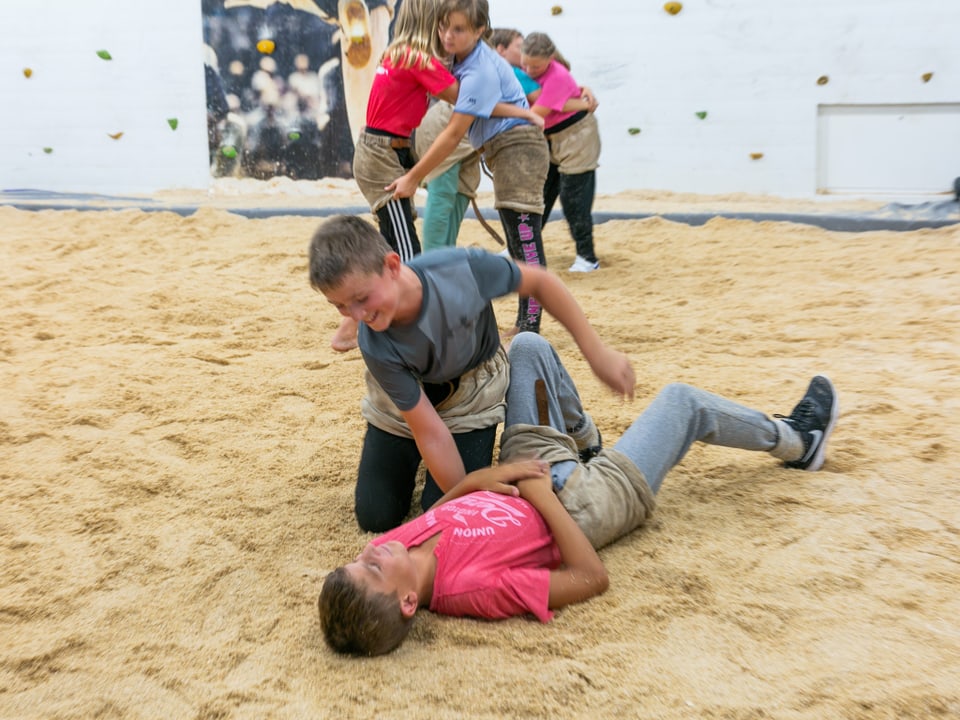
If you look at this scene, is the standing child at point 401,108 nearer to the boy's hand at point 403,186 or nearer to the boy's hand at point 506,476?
the boy's hand at point 403,186

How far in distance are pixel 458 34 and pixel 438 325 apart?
1782 millimetres

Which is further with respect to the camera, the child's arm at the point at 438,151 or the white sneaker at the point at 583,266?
the white sneaker at the point at 583,266

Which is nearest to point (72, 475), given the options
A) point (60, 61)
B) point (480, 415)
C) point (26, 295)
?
point (480, 415)

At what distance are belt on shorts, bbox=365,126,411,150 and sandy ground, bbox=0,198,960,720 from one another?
943 mm

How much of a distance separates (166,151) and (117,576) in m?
7.39

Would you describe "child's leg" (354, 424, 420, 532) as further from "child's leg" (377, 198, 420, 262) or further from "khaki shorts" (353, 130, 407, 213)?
"khaki shorts" (353, 130, 407, 213)

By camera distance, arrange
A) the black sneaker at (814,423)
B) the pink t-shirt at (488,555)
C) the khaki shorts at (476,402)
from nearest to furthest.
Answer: the pink t-shirt at (488,555), the khaki shorts at (476,402), the black sneaker at (814,423)

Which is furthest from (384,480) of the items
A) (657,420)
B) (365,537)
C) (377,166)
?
(377,166)

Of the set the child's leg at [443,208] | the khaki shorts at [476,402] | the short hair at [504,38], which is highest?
the short hair at [504,38]

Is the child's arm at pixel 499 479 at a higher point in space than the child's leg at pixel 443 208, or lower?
lower

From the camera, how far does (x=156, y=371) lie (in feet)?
12.3

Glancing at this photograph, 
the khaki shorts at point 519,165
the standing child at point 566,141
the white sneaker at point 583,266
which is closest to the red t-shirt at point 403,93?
the khaki shorts at point 519,165

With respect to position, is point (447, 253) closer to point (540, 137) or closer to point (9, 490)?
point (9, 490)

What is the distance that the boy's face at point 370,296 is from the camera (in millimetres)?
2025
